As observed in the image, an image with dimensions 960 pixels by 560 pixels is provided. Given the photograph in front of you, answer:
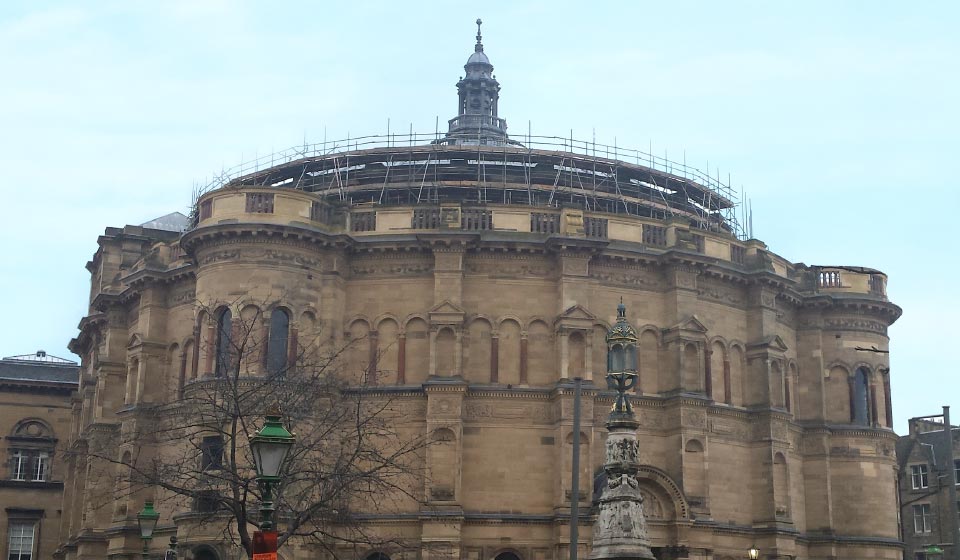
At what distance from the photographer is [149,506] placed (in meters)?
31.2

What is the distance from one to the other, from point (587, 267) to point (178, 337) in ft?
55.3

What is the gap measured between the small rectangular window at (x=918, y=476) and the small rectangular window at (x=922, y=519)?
4.51 feet

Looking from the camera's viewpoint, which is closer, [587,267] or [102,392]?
[587,267]

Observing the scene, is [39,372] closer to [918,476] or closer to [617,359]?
[918,476]

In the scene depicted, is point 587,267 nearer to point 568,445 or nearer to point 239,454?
point 568,445

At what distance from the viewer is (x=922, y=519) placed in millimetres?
77750

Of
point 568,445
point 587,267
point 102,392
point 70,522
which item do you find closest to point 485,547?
point 568,445

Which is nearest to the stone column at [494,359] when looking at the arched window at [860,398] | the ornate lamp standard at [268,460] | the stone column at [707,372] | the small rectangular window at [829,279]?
the stone column at [707,372]

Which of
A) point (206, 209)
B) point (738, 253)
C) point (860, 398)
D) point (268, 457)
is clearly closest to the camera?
point (268, 457)

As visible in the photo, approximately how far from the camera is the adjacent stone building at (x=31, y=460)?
7106 centimetres

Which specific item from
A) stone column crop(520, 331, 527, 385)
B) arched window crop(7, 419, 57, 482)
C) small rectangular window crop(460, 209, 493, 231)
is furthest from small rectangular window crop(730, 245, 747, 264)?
arched window crop(7, 419, 57, 482)

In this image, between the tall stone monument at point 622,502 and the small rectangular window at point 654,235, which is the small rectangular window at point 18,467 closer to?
the small rectangular window at point 654,235

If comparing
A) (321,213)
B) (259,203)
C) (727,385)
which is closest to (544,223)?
(321,213)

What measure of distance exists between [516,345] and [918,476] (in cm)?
4190
